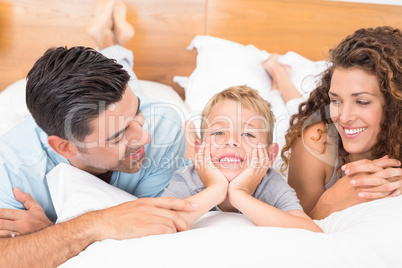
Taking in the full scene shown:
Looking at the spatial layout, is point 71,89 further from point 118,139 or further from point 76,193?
point 76,193

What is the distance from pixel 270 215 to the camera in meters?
1.13

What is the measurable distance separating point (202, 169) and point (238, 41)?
1.60 m

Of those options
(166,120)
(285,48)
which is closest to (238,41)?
(285,48)

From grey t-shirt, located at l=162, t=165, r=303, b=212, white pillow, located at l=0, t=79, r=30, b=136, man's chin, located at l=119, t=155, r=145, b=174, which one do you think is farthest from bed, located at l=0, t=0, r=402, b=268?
grey t-shirt, located at l=162, t=165, r=303, b=212

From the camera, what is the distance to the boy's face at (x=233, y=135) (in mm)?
1315

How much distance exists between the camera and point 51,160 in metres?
1.52

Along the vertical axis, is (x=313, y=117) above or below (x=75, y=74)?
below

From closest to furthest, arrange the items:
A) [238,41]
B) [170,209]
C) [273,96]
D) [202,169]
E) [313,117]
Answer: [170,209] → [202,169] → [313,117] → [273,96] → [238,41]

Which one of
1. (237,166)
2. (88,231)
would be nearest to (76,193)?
(88,231)

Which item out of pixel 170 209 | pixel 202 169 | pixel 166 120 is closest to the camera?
pixel 170 209

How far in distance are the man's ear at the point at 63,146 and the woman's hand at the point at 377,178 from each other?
0.94 metres

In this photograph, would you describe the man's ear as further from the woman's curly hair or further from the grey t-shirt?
the woman's curly hair

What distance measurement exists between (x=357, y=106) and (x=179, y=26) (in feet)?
4.97

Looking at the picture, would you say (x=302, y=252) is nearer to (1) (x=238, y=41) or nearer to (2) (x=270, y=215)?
(2) (x=270, y=215)
